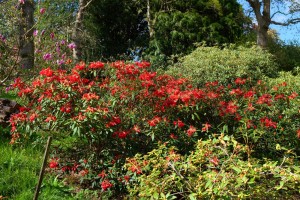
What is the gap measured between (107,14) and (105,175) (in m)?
10.7

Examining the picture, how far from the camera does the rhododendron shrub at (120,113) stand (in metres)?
4.49

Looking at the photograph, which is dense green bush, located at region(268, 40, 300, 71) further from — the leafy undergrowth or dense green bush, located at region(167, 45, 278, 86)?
the leafy undergrowth

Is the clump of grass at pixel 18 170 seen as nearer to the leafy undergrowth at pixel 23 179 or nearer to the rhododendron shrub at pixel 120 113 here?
the leafy undergrowth at pixel 23 179

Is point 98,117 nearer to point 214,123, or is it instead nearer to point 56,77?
point 56,77

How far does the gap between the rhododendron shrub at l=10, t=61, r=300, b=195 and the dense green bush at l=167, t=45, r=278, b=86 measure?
89.0 inches

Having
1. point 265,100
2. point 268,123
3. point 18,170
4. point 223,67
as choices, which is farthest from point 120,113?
point 223,67

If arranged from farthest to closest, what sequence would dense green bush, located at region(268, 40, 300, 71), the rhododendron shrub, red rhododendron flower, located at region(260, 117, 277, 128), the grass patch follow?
dense green bush, located at region(268, 40, 300, 71) < red rhododendron flower, located at region(260, 117, 277, 128) < the rhododendron shrub < the grass patch

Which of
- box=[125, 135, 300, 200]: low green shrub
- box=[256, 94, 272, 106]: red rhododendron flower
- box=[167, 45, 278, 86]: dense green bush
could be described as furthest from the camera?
box=[167, 45, 278, 86]: dense green bush

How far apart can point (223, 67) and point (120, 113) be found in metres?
3.60

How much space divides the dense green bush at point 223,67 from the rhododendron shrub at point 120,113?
2.26m

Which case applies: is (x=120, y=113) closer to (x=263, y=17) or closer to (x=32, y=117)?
(x=32, y=117)

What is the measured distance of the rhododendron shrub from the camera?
449 cm

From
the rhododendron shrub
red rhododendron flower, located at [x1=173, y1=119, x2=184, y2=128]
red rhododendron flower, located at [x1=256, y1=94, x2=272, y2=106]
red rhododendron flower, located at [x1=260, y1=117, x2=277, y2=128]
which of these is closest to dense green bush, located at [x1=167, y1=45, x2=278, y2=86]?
red rhododendron flower, located at [x1=256, y1=94, x2=272, y2=106]

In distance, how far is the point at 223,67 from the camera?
310 inches
